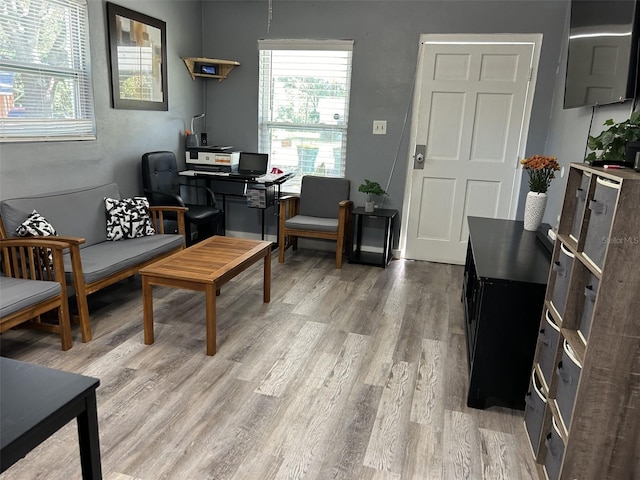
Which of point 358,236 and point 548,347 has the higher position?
point 548,347

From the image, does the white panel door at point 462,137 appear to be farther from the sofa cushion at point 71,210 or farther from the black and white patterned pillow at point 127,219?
the sofa cushion at point 71,210

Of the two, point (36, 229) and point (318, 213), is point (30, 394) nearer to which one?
point (36, 229)

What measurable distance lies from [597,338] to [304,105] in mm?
3801

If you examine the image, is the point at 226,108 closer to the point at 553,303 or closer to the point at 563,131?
the point at 563,131

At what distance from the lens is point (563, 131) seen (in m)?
3.47

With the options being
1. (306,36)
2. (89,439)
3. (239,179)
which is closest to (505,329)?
(89,439)

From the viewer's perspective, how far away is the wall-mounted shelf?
448 cm

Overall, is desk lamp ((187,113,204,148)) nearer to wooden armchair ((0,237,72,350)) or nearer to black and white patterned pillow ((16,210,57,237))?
black and white patterned pillow ((16,210,57,237))

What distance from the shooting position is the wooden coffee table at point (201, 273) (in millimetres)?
2545

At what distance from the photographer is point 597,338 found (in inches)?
54.9

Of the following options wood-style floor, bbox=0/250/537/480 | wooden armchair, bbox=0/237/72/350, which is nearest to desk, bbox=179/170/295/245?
wood-style floor, bbox=0/250/537/480

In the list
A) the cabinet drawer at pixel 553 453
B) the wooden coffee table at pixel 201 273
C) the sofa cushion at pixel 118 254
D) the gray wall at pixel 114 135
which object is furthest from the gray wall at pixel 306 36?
the cabinet drawer at pixel 553 453

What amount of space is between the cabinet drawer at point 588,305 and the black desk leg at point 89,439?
1424 mm

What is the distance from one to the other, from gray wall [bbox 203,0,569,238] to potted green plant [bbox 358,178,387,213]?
20cm
